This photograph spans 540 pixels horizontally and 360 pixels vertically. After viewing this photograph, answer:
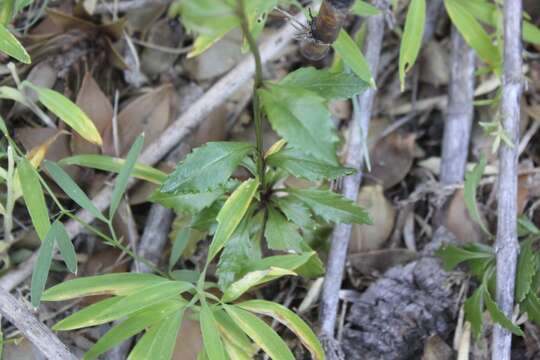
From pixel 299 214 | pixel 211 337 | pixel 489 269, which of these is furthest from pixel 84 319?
pixel 489 269

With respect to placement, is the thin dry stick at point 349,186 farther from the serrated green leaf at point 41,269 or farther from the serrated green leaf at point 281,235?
the serrated green leaf at point 41,269

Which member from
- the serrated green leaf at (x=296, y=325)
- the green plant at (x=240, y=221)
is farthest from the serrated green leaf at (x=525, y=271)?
the serrated green leaf at (x=296, y=325)

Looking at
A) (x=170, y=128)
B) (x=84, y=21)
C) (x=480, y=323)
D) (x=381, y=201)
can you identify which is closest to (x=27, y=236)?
(x=170, y=128)

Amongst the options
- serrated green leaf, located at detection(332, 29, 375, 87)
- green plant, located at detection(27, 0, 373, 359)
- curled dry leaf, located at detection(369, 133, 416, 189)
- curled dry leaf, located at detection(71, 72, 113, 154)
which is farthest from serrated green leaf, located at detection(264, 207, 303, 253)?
curled dry leaf, located at detection(71, 72, 113, 154)

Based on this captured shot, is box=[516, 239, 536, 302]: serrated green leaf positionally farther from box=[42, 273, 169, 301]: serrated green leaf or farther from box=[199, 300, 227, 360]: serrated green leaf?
box=[42, 273, 169, 301]: serrated green leaf

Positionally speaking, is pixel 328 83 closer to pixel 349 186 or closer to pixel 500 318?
pixel 349 186

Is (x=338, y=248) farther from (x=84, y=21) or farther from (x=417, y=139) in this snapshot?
(x=84, y=21)

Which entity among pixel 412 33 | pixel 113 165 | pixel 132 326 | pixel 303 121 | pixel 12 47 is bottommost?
pixel 132 326
